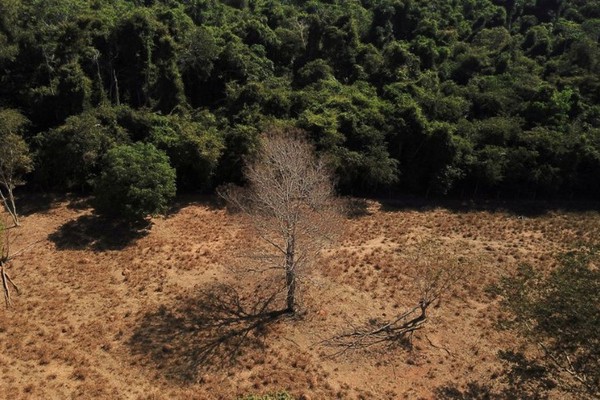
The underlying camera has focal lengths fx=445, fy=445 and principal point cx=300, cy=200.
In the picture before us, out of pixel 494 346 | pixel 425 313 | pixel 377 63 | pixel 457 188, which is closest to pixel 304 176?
pixel 425 313

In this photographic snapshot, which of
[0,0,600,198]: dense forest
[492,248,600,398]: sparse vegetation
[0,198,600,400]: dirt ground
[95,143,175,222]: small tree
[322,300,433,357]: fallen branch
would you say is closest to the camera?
[492,248,600,398]: sparse vegetation

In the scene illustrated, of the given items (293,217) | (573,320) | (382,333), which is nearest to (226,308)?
(293,217)

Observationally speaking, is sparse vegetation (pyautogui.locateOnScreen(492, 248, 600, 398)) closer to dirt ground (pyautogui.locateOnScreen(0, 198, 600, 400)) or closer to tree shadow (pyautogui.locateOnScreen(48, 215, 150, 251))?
dirt ground (pyautogui.locateOnScreen(0, 198, 600, 400))

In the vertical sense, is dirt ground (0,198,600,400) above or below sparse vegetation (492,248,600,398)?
below

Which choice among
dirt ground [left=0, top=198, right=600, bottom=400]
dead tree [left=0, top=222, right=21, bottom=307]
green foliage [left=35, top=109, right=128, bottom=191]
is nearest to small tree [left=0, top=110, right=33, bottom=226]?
green foliage [left=35, top=109, right=128, bottom=191]

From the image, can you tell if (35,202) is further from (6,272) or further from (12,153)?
(6,272)

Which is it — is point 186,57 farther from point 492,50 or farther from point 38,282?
point 492,50

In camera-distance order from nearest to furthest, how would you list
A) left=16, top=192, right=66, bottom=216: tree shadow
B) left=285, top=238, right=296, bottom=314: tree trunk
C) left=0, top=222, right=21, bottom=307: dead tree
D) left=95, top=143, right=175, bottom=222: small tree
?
left=285, top=238, right=296, bottom=314: tree trunk, left=0, top=222, right=21, bottom=307: dead tree, left=95, top=143, right=175, bottom=222: small tree, left=16, top=192, right=66, bottom=216: tree shadow
